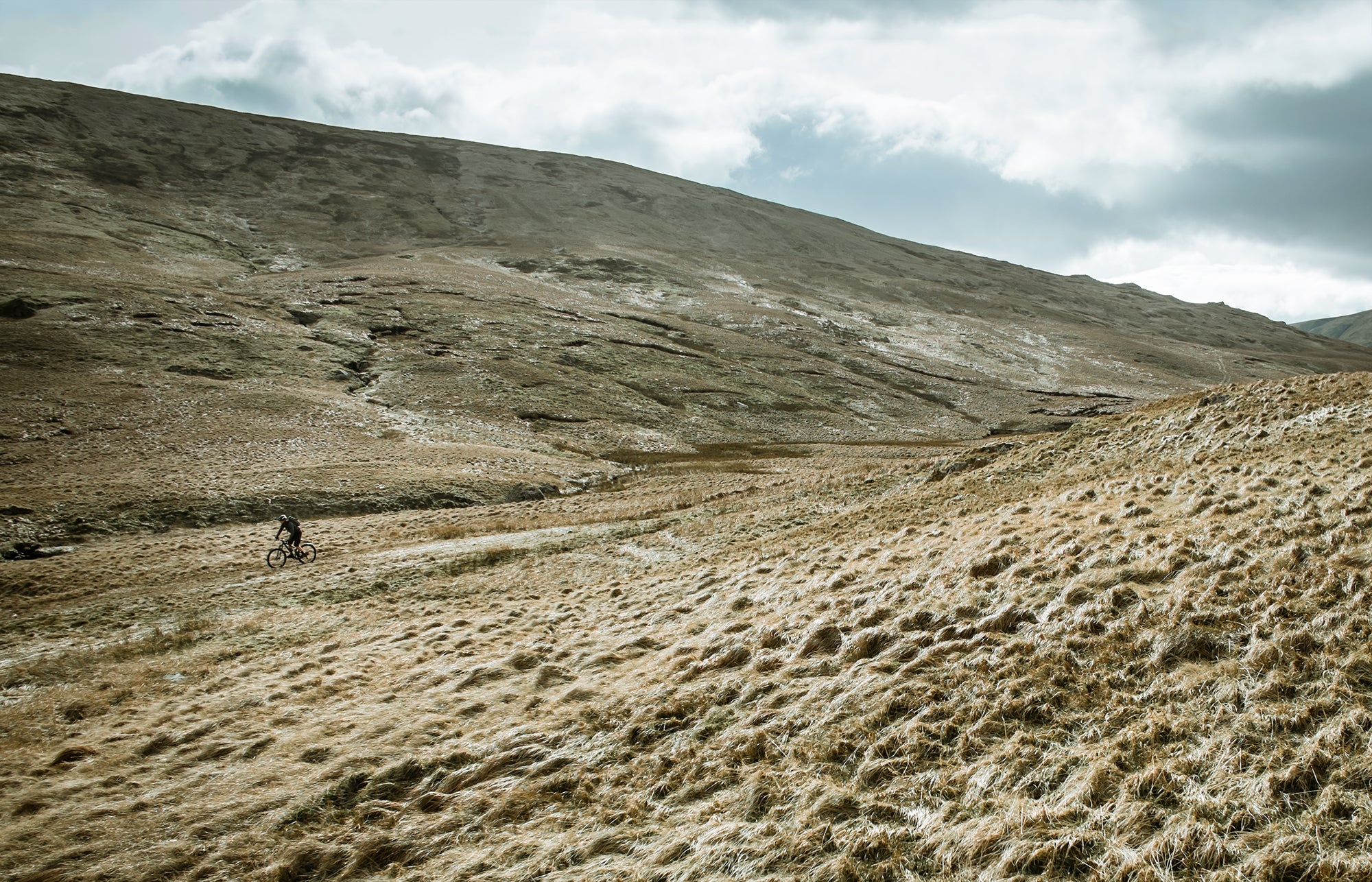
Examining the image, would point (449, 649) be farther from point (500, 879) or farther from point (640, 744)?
point (500, 879)

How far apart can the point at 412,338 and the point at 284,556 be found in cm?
6505

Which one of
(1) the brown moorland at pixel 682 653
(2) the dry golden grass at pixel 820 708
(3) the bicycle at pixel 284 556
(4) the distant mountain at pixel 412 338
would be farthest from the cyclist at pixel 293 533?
(4) the distant mountain at pixel 412 338

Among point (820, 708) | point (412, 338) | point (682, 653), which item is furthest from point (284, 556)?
point (412, 338)

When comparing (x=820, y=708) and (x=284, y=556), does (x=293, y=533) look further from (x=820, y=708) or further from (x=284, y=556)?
(x=820, y=708)

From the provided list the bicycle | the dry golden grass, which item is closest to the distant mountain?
the bicycle

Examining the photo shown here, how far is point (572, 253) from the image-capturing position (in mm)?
145625

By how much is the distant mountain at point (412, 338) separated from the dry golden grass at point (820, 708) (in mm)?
25115

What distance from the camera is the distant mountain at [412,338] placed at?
4819cm

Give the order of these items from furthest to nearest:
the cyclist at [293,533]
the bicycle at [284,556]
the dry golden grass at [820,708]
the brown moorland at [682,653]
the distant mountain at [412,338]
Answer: the distant mountain at [412,338], the bicycle at [284,556], the cyclist at [293,533], the brown moorland at [682,653], the dry golden grass at [820,708]

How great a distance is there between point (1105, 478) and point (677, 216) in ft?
627

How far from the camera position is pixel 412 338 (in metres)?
88.8

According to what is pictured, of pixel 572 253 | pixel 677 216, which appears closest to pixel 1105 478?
pixel 572 253

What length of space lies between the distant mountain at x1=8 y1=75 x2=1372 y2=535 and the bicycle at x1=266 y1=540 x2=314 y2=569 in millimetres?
10675

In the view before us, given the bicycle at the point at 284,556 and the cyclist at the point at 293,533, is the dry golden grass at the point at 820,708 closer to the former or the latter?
A: the bicycle at the point at 284,556
